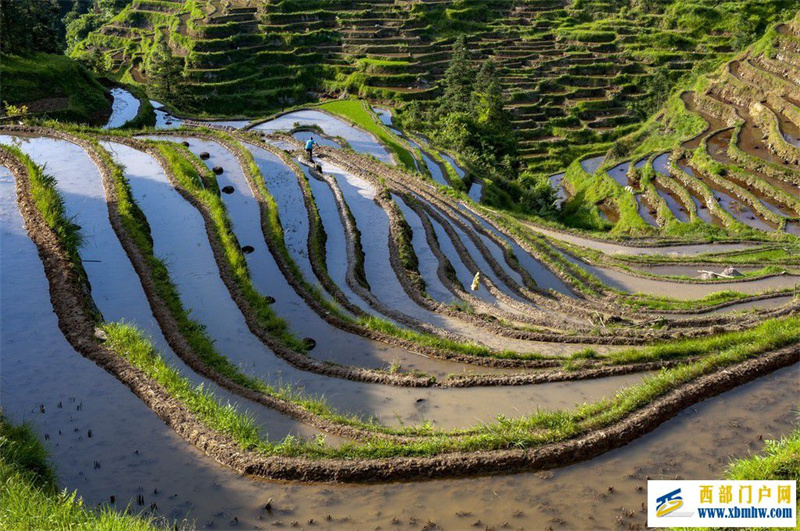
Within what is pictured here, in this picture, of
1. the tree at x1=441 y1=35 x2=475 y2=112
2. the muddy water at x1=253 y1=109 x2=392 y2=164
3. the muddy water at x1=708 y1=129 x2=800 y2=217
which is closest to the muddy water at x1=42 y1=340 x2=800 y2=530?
the muddy water at x1=253 y1=109 x2=392 y2=164

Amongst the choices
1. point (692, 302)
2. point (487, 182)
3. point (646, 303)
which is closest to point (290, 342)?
point (646, 303)

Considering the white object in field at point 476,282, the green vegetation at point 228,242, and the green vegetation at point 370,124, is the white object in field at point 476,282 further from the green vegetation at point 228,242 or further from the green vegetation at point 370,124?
the green vegetation at point 370,124

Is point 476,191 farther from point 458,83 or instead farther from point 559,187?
point 458,83

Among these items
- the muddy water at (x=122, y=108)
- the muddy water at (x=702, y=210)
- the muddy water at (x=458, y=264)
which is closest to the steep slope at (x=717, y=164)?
the muddy water at (x=702, y=210)

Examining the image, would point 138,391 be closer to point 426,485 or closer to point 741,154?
point 426,485

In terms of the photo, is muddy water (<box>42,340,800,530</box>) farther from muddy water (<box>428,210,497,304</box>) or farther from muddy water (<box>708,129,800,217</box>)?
muddy water (<box>708,129,800,217</box>)

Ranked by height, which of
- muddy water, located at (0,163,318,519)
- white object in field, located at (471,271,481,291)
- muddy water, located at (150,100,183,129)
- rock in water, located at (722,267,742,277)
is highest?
muddy water, located at (150,100,183,129)
